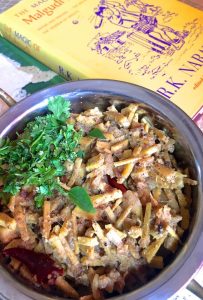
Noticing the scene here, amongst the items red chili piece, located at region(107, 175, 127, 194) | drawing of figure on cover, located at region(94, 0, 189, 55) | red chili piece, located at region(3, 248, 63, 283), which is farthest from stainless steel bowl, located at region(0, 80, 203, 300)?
drawing of figure on cover, located at region(94, 0, 189, 55)

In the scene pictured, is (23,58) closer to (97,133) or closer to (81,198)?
(97,133)

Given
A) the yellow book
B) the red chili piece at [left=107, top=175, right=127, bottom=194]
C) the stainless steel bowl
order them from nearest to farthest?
the stainless steel bowl
the red chili piece at [left=107, top=175, right=127, bottom=194]
the yellow book

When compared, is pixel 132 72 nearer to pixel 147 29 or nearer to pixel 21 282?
pixel 147 29

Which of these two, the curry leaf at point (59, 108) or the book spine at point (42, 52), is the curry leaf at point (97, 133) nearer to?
the curry leaf at point (59, 108)

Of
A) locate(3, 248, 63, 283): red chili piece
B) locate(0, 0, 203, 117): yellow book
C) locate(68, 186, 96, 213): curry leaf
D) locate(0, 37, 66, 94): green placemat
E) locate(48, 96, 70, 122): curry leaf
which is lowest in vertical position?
locate(3, 248, 63, 283): red chili piece

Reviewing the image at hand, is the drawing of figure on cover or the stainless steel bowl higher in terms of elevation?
the drawing of figure on cover

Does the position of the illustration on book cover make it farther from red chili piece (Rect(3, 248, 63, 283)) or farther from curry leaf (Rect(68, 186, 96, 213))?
red chili piece (Rect(3, 248, 63, 283))

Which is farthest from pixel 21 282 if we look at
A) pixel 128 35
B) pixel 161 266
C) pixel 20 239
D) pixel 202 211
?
pixel 128 35

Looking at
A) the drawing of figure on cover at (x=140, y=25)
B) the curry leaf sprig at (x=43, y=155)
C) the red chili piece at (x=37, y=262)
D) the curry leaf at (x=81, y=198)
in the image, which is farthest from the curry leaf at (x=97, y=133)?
the drawing of figure on cover at (x=140, y=25)
